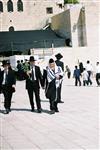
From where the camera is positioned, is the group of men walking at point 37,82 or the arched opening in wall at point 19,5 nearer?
the group of men walking at point 37,82

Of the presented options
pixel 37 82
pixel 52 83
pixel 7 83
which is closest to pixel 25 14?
pixel 7 83

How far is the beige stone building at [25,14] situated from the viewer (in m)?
64.4

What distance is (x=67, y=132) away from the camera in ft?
36.9

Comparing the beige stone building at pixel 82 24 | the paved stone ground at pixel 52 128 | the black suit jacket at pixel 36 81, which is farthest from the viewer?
the beige stone building at pixel 82 24

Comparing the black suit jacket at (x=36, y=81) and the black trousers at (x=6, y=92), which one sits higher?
the black suit jacket at (x=36, y=81)

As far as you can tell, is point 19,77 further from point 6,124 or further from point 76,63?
point 6,124

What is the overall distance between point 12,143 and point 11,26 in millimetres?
54637

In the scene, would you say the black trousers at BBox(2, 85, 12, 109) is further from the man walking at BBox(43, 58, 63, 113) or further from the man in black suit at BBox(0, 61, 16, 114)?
the man walking at BBox(43, 58, 63, 113)

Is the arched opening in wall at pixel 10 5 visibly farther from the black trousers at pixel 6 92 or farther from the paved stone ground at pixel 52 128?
the black trousers at pixel 6 92

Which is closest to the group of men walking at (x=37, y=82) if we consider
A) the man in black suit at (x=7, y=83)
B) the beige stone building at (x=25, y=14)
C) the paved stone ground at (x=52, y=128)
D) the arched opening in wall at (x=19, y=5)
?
the man in black suit at (x=7, y=83)

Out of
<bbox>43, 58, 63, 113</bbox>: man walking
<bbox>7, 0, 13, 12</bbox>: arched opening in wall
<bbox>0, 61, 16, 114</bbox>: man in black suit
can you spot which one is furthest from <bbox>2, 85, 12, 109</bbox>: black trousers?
<bbox>7, 0, 13, 12</bbox>: arched opening in wall

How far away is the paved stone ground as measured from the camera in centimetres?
989

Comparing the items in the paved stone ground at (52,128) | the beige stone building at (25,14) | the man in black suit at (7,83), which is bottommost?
the paved stone ground at (52,128)

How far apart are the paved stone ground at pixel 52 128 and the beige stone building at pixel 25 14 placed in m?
48.0
